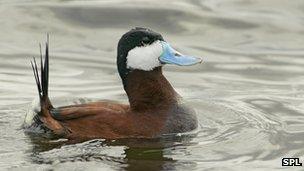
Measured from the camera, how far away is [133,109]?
28.7ft

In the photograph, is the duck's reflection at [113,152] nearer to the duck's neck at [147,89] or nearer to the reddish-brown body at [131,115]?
the reddish-brown body at [131,115]

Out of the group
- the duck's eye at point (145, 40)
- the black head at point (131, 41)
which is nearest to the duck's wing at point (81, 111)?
the black head at point (131, 41)

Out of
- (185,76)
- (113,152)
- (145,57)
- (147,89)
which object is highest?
(145,57)

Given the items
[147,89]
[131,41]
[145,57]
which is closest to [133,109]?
[147,89]

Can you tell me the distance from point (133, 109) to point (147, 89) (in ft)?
0.77

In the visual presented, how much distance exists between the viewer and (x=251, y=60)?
1196 centimetres

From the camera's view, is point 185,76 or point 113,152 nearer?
point 113,152

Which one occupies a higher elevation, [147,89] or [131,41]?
[131,41]

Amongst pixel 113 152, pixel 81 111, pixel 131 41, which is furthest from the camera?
pixel 131 41

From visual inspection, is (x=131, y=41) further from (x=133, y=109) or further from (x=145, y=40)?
(x=133, y=109)

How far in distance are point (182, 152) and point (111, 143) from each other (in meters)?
0.62

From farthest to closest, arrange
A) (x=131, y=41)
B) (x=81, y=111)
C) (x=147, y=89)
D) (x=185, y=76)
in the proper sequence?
1. (x=185, y=76)
2. (x=147, y=89)
3. (x=131, y=41)
4. (x=81, y=111)

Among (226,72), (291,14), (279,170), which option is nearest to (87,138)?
(279,170)

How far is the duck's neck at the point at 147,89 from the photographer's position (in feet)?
28.8
